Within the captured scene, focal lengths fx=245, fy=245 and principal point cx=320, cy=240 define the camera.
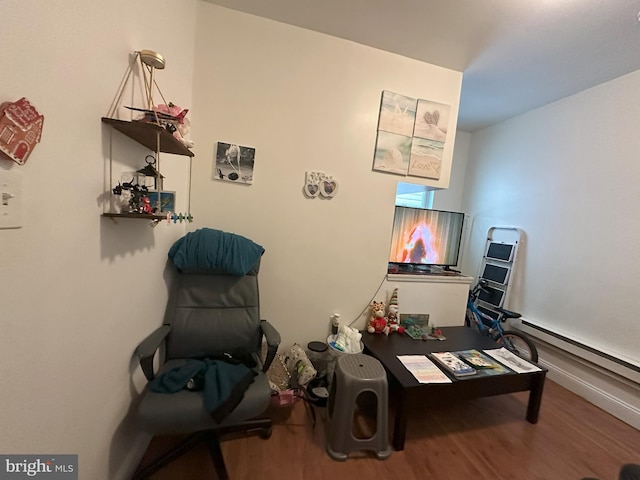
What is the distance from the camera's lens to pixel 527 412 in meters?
1.73

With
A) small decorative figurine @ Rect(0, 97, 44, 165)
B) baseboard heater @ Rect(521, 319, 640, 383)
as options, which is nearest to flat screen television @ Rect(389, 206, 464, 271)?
baseboard heater @ Rect(521, 319, 640, 383)

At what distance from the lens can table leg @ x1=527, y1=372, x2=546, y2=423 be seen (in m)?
1.66

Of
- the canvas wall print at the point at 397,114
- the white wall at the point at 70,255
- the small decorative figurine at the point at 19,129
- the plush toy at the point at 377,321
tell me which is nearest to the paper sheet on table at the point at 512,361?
the plush toy at the point at 377,321

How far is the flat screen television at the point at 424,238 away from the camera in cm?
223

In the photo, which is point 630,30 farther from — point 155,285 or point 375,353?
point 155,285

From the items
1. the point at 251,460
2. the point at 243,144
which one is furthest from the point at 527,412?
the point at 243,144

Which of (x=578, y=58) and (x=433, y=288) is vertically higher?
(x=578, y=58)

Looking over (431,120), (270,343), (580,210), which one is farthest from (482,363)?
(431,120)

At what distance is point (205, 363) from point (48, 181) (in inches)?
40.4

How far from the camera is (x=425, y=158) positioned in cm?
205

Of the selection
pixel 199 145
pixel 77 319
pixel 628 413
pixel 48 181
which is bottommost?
pixel 628 413

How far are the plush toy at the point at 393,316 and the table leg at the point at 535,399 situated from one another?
2.95 feet

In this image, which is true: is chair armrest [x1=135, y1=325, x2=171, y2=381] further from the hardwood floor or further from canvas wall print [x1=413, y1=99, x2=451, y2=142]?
canvas wall print [x1=413, y1=99, x2=451, y2=142]

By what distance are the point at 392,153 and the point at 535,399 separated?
202cm
